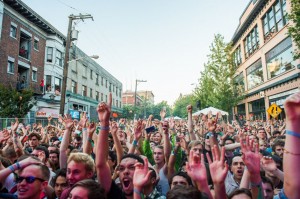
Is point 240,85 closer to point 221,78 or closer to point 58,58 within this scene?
point 221,78

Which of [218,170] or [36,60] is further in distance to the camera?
[36,60]

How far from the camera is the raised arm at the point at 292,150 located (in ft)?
5.66

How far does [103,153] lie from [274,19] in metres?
24.5

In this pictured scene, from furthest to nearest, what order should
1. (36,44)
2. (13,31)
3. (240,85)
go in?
(240,85)
(36,44)
(13,31)

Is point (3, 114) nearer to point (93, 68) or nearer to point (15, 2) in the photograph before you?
point (15, 2)

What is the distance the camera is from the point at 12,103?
57.3ft

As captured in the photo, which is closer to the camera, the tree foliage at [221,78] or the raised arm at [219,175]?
the raised arm at [219,175]

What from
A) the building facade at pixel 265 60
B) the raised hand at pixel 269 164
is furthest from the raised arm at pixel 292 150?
the building facade at pixel 265 60

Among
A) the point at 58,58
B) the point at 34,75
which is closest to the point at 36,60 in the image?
the point at 34,75

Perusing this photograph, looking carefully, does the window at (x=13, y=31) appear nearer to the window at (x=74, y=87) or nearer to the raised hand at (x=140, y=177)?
the window at (x=74, y=87)

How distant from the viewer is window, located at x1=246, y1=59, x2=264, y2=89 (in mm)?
26719

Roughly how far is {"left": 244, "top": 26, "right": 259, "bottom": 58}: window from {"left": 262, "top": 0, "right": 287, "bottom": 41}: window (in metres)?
2.58

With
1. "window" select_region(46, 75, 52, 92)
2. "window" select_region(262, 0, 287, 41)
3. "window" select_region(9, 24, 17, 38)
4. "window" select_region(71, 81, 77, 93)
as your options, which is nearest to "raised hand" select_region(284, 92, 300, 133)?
"window" select_region(262, 0, 287, 41)

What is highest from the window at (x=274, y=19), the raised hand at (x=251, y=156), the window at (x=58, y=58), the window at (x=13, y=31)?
the window at (x=274, y=19)
